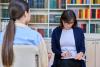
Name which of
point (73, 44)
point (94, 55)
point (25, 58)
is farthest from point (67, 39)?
point (94, 55)

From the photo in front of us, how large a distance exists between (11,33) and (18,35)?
5 centimetres

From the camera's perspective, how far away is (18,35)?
1.81 metres

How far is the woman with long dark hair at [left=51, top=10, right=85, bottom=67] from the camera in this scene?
10.7ft

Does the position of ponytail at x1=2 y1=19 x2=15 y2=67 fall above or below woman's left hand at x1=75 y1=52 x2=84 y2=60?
above

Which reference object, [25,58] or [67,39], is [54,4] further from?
[25,58]

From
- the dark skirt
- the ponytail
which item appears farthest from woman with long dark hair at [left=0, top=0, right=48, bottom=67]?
the dark skirt

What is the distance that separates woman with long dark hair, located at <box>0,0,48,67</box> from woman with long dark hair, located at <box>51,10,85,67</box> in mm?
1449

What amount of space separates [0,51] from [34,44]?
23 centimetres

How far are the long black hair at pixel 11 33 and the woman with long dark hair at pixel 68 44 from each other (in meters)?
1.49

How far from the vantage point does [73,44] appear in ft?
10.8

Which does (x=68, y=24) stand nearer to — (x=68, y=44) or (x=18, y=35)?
(x=68, y=44)

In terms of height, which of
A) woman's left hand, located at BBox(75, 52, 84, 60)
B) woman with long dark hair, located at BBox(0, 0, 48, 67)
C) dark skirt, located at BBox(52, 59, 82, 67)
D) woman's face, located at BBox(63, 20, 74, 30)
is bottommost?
dark skirt, located at BBox(52, 59, 82, 67)

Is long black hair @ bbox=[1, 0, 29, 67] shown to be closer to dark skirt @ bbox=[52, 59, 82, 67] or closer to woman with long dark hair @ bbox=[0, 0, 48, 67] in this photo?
woman with long dark hair @ bbox=[0, 0, 48, 67]

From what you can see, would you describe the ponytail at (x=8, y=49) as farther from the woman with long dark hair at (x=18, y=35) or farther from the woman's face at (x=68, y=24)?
the woman's face at (x=68, y=24)
